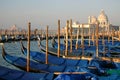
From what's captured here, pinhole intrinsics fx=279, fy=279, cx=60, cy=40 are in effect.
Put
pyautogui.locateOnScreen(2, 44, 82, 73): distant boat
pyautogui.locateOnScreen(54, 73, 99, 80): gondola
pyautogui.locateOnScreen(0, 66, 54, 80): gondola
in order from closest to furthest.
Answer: pyautogui.locateOnScreen(54, 73, 99, 80): gondola, pyautogui.locateOnScreen(0, 66, 54, 80): gondola, pyautogui.locateOnScreen(2, 44, 82, 73): distant boat

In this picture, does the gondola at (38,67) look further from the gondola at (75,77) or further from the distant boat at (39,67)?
the gondola at (75,77)

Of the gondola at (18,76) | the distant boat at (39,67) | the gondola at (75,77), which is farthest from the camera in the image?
the distant boat at (39,67)

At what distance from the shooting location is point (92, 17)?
365ft

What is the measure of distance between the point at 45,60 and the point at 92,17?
9765 centimetres

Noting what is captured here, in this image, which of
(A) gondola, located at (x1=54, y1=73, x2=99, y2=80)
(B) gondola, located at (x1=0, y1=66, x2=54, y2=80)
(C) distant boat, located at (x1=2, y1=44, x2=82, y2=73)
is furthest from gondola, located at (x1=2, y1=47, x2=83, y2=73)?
(A) gondola, located at (x1=54, y1=73, x2=99, y2=80)

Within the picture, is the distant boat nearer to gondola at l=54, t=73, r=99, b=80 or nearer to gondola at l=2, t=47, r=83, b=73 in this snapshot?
gondola at l=2, t=47, r=83, b=73

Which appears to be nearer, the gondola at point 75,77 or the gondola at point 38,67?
the gondola at point 75,77

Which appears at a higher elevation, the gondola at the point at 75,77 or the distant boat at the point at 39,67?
the gondola at the point at 75,77

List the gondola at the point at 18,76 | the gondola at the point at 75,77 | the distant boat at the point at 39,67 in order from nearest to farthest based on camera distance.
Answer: the gondola at the point at 75,77
the gondola at the point at 18,76
the distant boat at the point at 39,67

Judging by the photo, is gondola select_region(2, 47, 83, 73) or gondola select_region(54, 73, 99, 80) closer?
gondola select_region(54, 73, 99, 80)

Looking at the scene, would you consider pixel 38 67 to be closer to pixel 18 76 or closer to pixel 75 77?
pixel 18 76

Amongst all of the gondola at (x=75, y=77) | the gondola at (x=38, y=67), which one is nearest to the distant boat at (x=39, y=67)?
the gondola at (x=38, y=67)

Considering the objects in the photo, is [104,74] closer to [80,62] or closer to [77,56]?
[80,62]

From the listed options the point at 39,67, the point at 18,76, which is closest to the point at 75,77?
the point at 18,76
